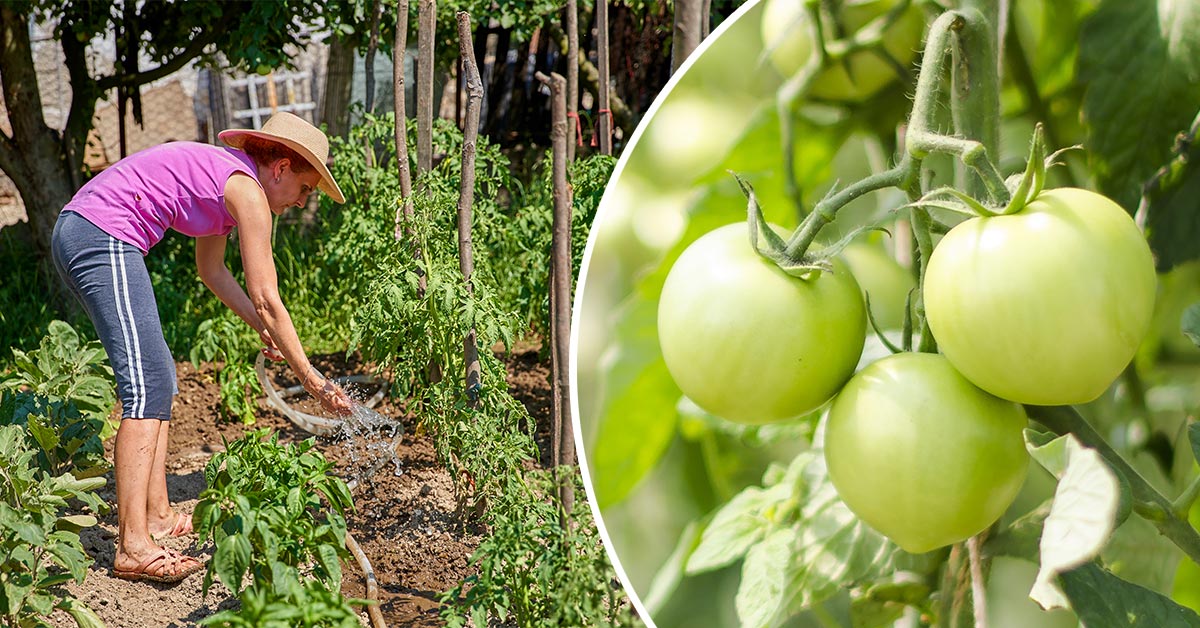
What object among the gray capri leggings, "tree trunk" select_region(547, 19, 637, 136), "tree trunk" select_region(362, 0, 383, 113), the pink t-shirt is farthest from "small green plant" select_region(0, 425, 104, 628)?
"tree trunk" select_region(547, 19, 637, 136)

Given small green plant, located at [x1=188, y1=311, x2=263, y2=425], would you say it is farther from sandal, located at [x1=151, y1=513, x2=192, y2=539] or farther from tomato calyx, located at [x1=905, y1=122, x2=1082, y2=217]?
tomato calyx, located at [x1=905, y1=122, x2=1082, y2=217]

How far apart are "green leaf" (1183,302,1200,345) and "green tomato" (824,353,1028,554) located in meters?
0.11

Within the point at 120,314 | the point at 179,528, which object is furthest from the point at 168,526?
the point at 120,314

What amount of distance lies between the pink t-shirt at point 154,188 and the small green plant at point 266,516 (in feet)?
2.80

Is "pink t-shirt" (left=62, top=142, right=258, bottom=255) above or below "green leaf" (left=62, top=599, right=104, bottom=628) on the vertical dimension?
above

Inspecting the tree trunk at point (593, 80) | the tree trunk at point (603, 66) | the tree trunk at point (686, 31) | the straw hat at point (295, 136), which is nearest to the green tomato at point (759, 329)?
the tree trunk at point (686, 31)

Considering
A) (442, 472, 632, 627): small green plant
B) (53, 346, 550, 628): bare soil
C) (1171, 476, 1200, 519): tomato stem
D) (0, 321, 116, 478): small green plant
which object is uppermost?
(1171, 476, 1200, 519): tomato stem

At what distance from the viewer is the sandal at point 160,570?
Answer: 2.60 metres

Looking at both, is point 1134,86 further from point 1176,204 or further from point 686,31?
point 686,31

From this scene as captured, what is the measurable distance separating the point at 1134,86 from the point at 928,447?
24 centimetres

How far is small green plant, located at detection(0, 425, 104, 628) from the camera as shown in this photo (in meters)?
2.08

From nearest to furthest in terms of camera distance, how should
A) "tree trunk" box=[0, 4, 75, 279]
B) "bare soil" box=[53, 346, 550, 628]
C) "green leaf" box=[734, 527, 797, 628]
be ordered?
1. "green leaf" box=[734, 527, 797, 628]
2. "bare soil" box=[53, 346, 550, 628]
3. "tree trunk" box=[0, 4, 75, 279]

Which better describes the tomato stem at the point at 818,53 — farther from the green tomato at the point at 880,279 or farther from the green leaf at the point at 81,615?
the green leaf at the point at 81,615

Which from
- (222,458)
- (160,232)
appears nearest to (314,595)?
(222,458)
